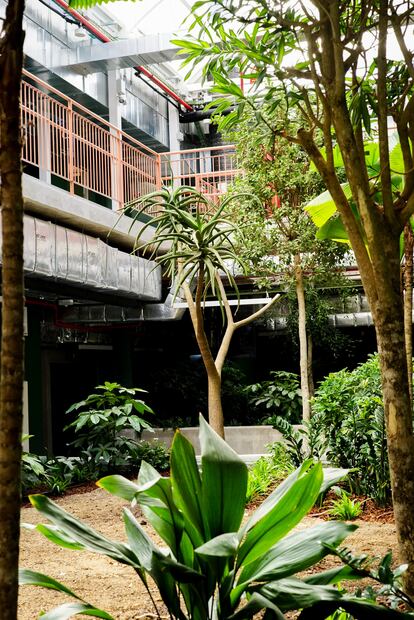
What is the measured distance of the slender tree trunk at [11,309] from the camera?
1.42 meters

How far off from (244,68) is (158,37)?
344 inches

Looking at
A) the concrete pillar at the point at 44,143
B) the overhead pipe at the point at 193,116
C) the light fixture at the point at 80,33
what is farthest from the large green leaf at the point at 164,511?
the overhead pipe at the point at 193,116

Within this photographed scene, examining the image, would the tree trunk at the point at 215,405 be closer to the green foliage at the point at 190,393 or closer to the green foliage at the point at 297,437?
the green foliage at the point at 297,437

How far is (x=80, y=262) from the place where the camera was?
826cm

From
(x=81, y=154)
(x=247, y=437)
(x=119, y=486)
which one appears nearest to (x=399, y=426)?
(x=119, y=486)

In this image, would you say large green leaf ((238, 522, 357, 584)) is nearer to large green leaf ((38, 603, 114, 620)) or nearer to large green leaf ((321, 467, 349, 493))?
large green leaf ((321, 467, 349, 493))

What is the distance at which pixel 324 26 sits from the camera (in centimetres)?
312

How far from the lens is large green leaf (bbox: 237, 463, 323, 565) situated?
2256 mm

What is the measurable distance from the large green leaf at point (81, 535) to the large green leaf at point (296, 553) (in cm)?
36

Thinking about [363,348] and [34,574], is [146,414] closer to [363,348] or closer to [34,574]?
[363,348]

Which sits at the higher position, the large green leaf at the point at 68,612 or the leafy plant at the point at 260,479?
the large green leaf at the point at 68,612

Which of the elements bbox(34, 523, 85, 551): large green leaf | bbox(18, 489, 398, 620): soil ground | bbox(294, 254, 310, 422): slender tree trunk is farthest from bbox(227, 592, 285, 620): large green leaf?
bbox(294, 254, 310, 422): slender tree trunk

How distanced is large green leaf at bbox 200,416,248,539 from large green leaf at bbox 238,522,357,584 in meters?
0.14

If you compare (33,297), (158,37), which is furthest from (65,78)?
(33,297)
